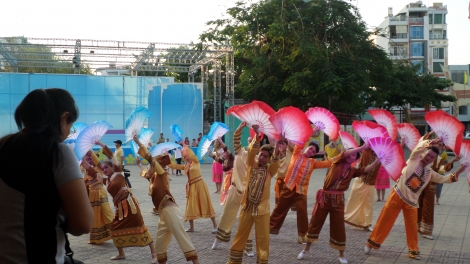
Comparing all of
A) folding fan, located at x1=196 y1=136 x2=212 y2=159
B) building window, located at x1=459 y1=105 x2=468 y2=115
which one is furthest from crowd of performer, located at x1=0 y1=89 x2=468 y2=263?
building window, located at x1=459 y1=105 x2=468 y2=115

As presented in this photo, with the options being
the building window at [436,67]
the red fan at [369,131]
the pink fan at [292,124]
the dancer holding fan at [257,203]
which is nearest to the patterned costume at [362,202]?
the red fan at [369,131]

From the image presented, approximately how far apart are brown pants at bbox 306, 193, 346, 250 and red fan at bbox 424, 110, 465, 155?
164 cm

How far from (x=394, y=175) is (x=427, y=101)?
26280mm

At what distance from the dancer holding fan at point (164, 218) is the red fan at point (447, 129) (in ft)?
12.2

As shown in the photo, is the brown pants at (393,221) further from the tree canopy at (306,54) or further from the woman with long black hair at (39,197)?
the tree canopy at (306,54)

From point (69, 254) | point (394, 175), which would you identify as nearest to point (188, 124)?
point (394, 175)

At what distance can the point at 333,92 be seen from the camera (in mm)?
26719

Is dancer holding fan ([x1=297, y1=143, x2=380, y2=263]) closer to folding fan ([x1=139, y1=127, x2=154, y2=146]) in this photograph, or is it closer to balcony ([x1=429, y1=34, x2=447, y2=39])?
folding fan ([x1=139, y1=127, x2=154, y2=146])

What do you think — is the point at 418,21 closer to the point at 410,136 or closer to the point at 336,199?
the point at 410,136

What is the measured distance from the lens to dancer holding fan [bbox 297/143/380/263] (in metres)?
7.64

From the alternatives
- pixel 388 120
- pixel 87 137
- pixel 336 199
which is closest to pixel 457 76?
pixel 388 120

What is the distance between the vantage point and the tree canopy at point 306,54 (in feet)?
88.5

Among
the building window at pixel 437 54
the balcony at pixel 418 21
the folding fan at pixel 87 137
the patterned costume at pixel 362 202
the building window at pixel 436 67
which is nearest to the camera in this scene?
the folding fan at pixel 87 137

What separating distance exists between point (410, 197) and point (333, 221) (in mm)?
1164
